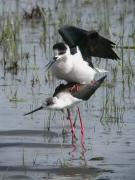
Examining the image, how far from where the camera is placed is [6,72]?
10.8 metres

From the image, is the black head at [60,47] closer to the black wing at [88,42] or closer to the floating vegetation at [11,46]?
the black wing at [88,42]

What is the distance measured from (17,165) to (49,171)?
32cm

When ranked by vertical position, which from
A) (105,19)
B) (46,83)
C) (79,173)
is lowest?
(79,173)

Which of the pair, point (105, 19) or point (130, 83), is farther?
point (105, 19)

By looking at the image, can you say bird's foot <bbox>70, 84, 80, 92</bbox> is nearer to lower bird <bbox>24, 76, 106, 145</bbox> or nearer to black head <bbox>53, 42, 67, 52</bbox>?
lower bird <bbox>24, 76, 106, 145</bbox>

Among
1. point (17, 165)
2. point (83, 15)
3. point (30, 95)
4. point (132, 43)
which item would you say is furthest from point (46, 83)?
point (83, 15)

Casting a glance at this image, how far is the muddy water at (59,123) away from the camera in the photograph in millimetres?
7125

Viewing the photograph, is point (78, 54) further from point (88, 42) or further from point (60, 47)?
point (60, 47)

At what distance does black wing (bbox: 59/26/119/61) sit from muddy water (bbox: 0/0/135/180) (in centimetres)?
57

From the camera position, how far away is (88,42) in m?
8.88

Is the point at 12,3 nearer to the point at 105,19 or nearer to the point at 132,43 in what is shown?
the point at 105,19

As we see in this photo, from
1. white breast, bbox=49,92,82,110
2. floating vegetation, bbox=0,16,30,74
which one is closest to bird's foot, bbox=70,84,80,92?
white breast, bbox=49,92,82,110

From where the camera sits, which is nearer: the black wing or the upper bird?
the upper bird

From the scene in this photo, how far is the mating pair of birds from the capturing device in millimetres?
8156
